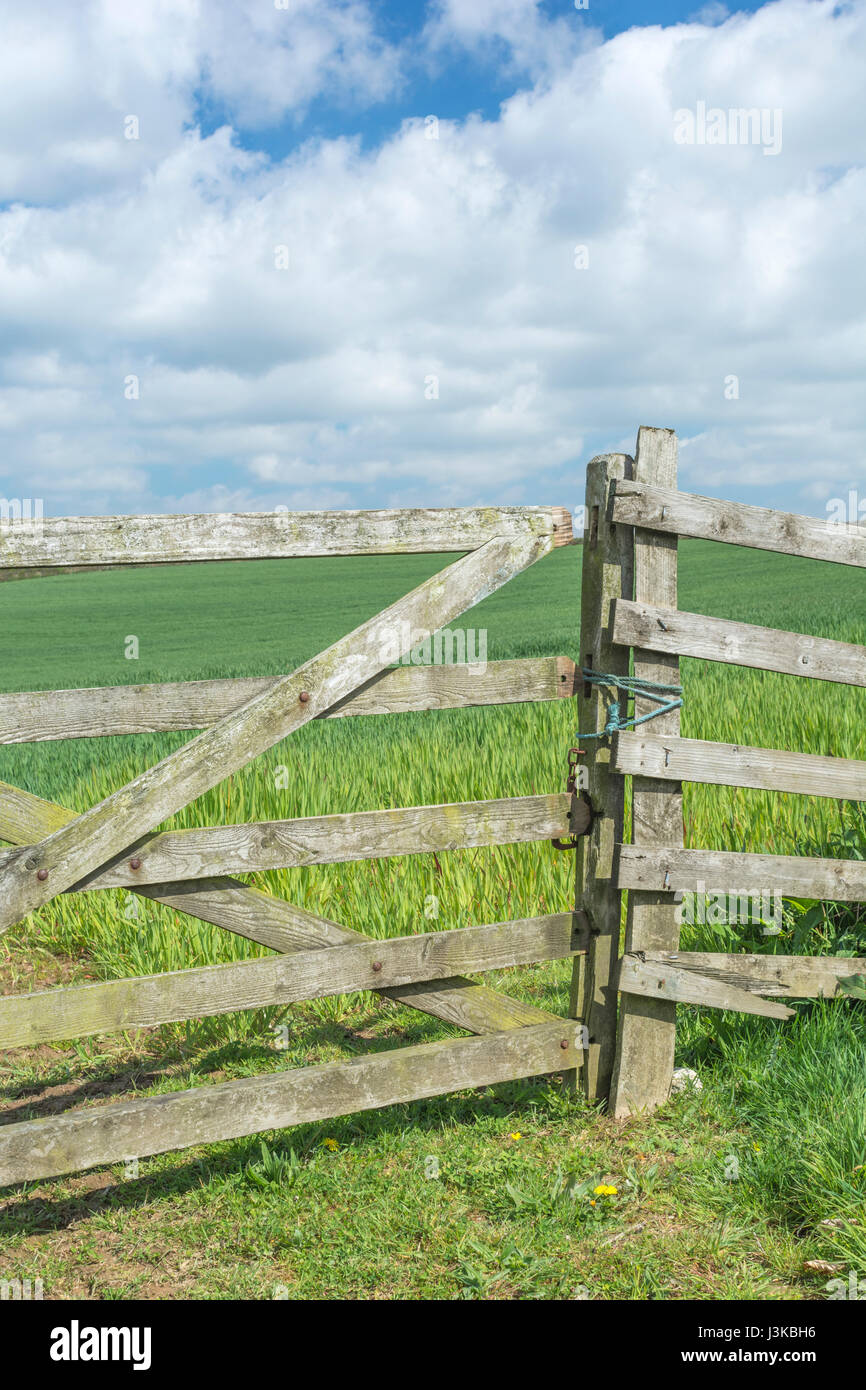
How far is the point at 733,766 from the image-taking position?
362 cm

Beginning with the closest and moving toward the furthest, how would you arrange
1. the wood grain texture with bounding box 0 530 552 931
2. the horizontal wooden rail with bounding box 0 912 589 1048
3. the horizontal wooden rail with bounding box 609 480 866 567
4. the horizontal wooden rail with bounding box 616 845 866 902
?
the wood grain texture with bounding box 0 530 552 931 → the horizontal wooden rail with bounding box 0 912 589 1048 → the horizontal wooden rail with bounding box 609 480 866 567 → the horizontal wooden rail with bounding box 616 845 866 902

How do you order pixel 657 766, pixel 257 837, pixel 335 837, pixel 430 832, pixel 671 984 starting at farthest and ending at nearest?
1. pixel 671 984
2. pixel 657 766
3. pixel 430 832
4. pixel 335 837
5. pixel 257 837

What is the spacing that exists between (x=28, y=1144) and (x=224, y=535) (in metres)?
1.92

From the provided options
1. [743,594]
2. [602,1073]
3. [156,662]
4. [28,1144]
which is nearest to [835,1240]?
[602,1073]

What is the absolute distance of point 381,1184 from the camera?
11.0ft

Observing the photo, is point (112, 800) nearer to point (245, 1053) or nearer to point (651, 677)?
point (651, 677)

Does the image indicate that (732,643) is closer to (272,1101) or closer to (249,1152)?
(272,1101)

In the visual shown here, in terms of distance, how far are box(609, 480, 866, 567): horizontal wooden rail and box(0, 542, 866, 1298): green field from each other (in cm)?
175

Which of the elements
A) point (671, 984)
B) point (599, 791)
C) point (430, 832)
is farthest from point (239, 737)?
point (671, 984)

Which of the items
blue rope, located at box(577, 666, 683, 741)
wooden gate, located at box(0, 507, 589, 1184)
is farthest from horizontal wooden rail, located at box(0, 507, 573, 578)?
blue rope, located at box(577, 666, 683, 741)

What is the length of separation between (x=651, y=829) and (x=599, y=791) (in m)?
0.24

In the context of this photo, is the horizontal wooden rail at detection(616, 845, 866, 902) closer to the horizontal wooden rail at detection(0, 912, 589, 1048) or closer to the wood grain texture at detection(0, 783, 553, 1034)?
the horizontal wooden rail at detection(0, 912, 589, 1048)

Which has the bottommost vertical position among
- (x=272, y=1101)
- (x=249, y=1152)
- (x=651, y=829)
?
→ (x=249, y=1152)

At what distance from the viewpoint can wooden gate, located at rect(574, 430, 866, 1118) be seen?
343cm
